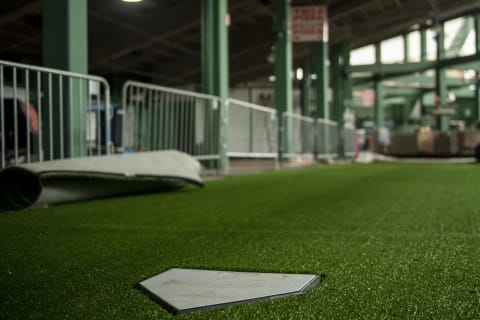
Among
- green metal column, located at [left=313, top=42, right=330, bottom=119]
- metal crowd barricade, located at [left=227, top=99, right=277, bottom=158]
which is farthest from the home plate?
green metal column, located at [left=313, top=42, right=330, bottom=119]

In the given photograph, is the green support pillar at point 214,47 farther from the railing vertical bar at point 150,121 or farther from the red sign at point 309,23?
the red sign at point 309,23

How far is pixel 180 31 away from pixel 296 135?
7.13 meters

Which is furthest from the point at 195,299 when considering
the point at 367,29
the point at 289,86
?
the point at 367,29

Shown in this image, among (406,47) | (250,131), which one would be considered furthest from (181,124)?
(406,47)

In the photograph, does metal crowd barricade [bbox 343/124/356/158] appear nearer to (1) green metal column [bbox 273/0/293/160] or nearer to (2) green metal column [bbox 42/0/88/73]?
(1) green metal column [bbox 273/0/293/160]

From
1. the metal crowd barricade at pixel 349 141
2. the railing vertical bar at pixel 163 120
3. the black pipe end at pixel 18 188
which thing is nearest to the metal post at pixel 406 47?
the metal crowd barricade at pixel 349 141

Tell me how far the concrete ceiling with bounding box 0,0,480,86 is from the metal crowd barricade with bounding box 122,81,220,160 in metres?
7.46

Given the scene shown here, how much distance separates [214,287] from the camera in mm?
1600

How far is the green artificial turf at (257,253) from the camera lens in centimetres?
142

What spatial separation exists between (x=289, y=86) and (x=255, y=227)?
40.5ft

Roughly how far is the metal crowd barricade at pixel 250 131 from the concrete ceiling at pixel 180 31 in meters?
5.81

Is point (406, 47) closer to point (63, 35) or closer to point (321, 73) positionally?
point (321, 73)

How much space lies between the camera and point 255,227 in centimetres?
296

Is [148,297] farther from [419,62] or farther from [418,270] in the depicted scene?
[419,62]
